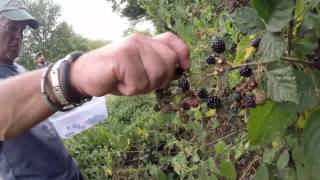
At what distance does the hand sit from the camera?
2.22ft

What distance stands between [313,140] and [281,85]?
16 centimetres

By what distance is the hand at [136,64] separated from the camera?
0.68 m

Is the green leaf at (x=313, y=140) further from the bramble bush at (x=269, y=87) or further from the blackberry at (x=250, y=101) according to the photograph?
the blackberry at (x=250, y=101)

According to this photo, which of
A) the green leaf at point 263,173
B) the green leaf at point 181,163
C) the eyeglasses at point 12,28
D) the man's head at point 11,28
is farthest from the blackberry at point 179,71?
the eyeglasses at point 12,28

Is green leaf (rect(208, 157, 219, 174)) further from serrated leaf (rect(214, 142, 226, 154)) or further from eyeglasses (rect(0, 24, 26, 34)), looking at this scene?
eyeglasses (rect(0, 24, 26, 34))

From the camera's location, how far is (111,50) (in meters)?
0.69

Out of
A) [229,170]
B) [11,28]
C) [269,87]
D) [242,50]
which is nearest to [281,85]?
[269,87]

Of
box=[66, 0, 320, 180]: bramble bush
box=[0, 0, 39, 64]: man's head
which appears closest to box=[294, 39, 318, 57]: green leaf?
box=[66, 0, 320, 180]: bramble bush

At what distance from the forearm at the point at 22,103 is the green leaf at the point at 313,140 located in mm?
475

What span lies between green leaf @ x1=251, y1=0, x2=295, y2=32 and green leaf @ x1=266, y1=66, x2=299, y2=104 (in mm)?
67

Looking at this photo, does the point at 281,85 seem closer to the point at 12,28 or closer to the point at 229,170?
the point at 229,170

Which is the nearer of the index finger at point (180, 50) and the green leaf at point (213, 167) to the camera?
the index finger at point (180, 50)

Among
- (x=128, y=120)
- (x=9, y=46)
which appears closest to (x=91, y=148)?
(x=128, y=120)

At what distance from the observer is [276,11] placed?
0.67 m
